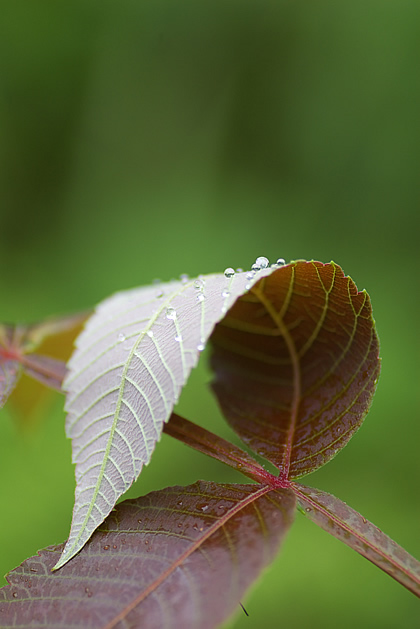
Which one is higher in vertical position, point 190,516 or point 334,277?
point 334,277

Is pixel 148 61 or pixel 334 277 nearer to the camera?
pixel 334 277

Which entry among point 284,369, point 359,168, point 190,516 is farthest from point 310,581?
point 359,168

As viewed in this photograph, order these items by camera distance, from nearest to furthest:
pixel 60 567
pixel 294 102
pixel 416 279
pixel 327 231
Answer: pixel 60 567
pixel 416 279
pixel 327 231
pixel 294 102

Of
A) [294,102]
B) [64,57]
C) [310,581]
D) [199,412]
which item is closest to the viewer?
[310,581]

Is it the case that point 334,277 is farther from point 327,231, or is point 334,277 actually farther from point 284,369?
point 327,231

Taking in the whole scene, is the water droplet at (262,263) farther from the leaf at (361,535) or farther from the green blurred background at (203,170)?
the green blurred background at (203,170)

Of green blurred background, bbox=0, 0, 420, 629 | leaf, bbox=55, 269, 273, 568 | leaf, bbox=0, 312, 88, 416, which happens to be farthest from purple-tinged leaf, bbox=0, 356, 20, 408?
green blurred background, bbox=0, 0, 420, 629

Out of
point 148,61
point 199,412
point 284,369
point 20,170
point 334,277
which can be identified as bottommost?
point 199,412

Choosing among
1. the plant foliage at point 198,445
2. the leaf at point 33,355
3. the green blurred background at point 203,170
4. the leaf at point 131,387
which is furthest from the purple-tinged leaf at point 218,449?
the green blurred background at point 203,170

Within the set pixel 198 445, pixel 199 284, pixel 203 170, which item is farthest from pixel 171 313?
pixel 203 170
